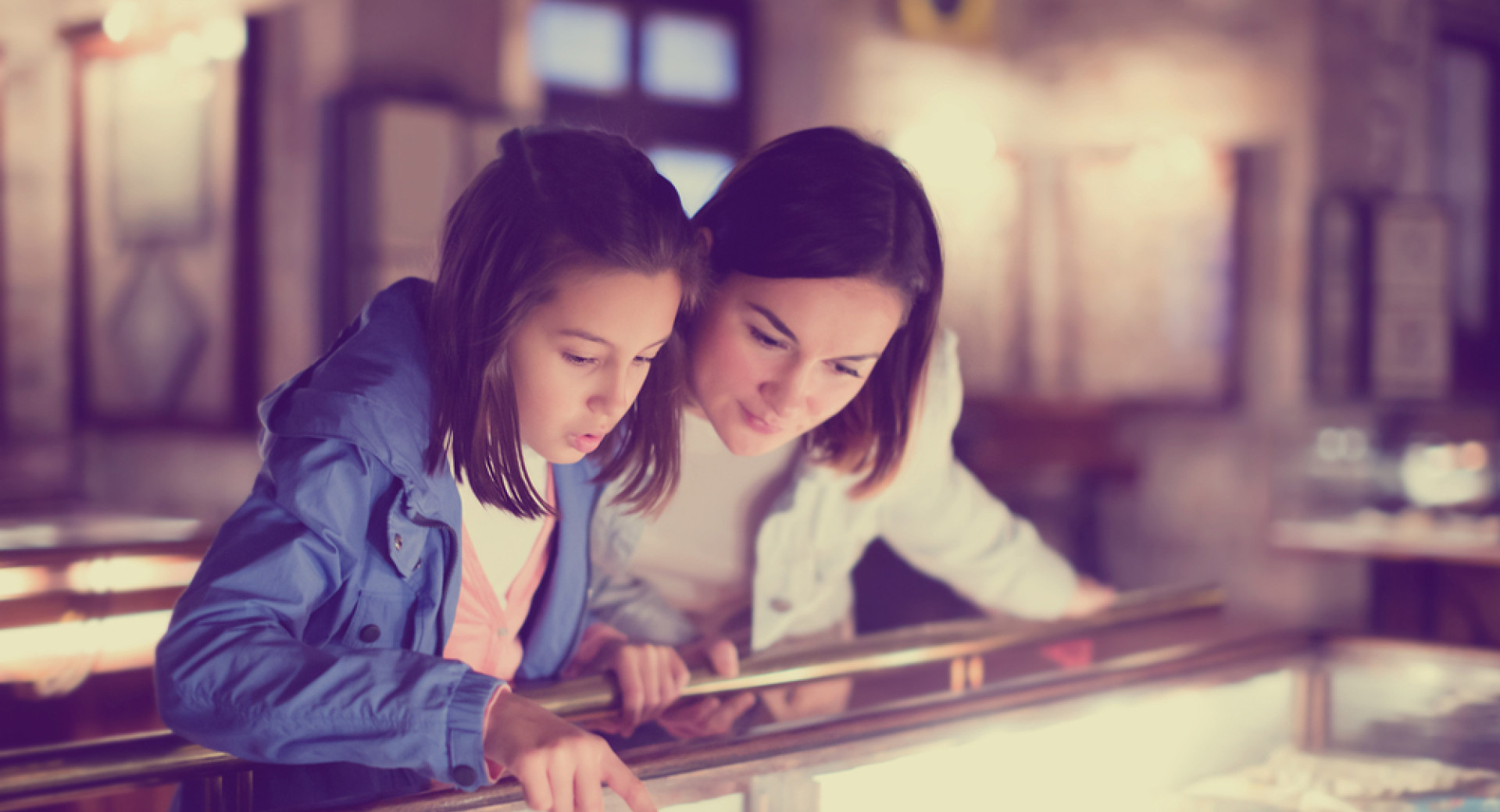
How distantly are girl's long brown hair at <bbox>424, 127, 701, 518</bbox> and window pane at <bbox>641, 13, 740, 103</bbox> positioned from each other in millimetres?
4080

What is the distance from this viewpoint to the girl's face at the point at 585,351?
36.6 inches

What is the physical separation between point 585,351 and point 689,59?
4.41 meters

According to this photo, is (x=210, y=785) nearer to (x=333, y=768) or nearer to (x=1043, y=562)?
(x=333, y=768)

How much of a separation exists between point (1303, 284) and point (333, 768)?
552cm

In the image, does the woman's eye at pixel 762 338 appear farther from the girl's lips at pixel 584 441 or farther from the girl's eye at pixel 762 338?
the girl's lips at pixel 584 441

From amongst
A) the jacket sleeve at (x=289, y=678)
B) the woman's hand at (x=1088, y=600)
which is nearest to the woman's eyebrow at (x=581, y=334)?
the jacket sleeve at (x=289, y=678)

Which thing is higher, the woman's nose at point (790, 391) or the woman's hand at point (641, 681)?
the woman's nose at point (790, 391)

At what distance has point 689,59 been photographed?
16.7 feet

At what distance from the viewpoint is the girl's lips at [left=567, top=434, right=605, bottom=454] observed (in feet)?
3.19

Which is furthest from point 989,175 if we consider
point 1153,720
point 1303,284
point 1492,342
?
point 1153,720

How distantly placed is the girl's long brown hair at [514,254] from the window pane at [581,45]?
369 cm

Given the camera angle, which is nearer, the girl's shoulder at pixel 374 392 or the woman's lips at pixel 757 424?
the girl's shoulder at pixel 374 392

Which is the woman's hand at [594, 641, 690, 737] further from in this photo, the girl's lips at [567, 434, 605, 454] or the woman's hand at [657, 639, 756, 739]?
the girl's lips at [567, 434, 605, 454]

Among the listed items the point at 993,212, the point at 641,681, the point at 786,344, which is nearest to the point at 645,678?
the point at 641,681
